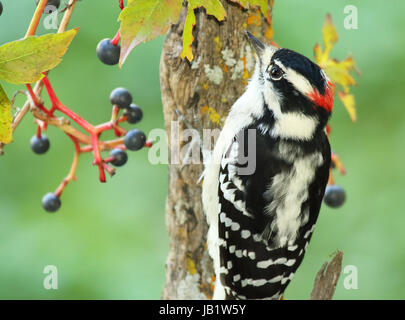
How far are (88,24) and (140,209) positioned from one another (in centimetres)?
123

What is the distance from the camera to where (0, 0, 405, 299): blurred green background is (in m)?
3.20

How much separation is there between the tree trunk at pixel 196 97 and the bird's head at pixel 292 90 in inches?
3.7

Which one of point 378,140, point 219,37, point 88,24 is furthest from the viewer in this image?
point 378,140

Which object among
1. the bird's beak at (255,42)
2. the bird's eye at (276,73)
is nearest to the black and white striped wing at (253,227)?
the bird's eye at (276,73)

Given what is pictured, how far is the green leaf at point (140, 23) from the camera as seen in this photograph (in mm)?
1234

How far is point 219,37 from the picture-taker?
1.99 metres

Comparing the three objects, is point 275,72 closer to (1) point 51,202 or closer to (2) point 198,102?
(2) point 198,102

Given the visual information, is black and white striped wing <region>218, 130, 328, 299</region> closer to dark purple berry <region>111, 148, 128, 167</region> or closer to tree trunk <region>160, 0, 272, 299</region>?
tree trunk <region>160, 0, 272, 299</region>

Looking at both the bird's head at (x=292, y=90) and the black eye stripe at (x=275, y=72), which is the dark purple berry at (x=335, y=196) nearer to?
the bird's head at (x=292, y=90)

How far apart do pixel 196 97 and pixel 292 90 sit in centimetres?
37

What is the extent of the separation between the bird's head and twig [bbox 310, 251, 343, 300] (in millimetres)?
500

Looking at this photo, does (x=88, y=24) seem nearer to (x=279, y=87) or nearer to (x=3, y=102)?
(x=279, y=87)

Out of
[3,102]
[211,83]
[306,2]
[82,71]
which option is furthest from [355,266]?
[3,102]

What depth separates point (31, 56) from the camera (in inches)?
46.7
